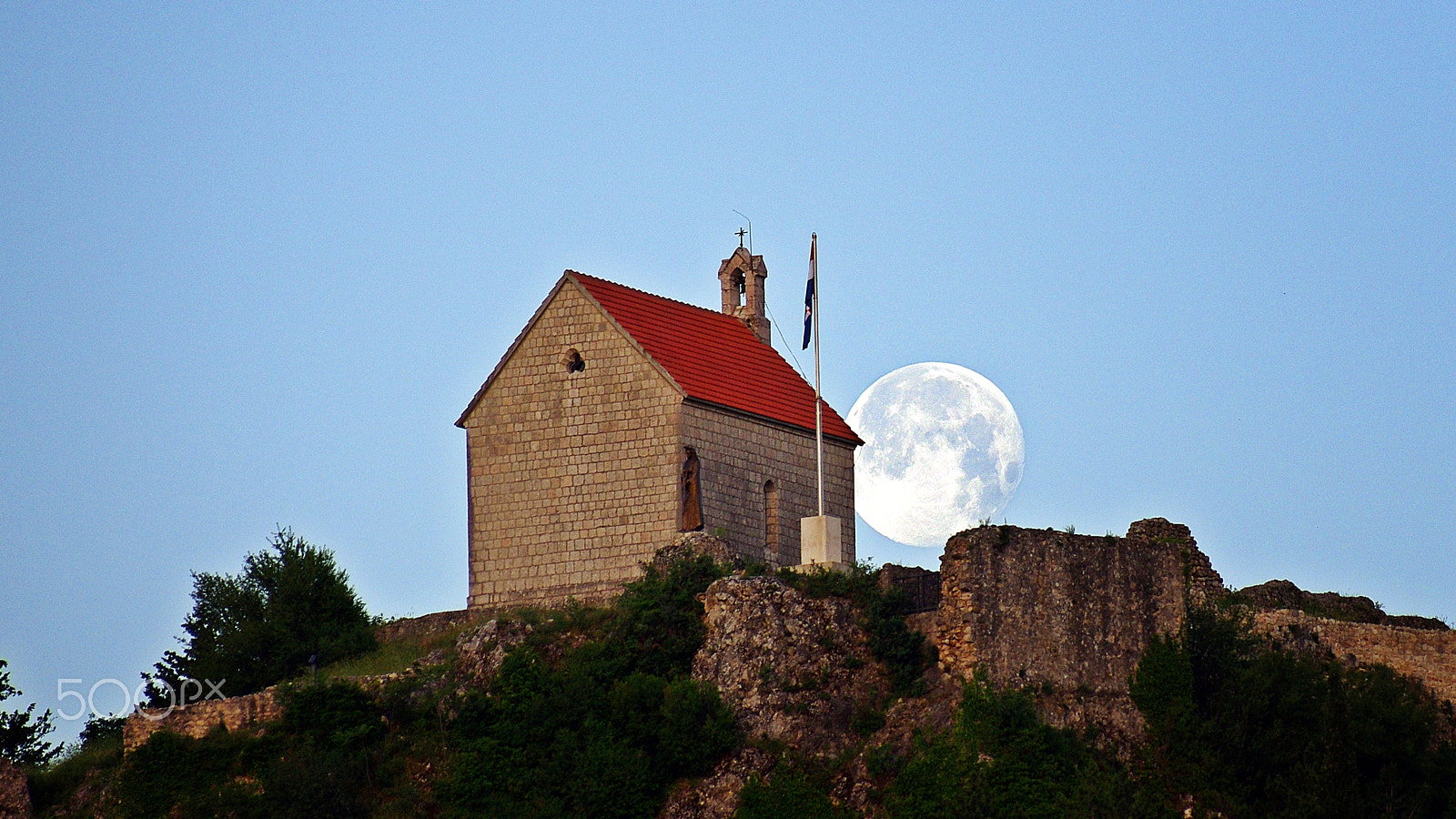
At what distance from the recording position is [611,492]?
5388 cm

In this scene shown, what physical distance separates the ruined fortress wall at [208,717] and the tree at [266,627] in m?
3.38

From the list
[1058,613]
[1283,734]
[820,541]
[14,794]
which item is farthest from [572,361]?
[1283,734]

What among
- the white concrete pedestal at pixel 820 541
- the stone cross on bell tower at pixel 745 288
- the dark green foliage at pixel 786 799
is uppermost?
the stone cross on bell tower at pixel 745 288

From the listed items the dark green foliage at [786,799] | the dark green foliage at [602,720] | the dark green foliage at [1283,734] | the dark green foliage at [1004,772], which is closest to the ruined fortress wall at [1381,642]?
the dark green foliage at [1283,734]

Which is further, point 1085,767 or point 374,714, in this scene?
point 374,714

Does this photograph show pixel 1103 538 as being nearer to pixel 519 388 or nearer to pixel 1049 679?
pixel 1049 679

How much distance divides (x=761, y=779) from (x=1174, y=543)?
9.32m

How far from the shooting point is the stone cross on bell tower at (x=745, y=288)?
199 ft

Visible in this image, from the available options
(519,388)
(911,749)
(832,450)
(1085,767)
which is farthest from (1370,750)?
(519,388)

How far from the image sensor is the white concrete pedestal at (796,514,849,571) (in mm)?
52875

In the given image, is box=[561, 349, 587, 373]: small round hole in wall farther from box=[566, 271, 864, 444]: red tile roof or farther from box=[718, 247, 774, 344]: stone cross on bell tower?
box=[718, 247, 774, 344]: stone cross on bell tower

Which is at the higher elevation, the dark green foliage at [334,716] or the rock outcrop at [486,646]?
the rock outcrop at [486,646]

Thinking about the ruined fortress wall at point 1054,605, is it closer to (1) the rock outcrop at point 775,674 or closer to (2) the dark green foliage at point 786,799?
(1) the rock outcrop at point 775,674

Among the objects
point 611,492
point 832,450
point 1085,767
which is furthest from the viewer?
point 832,450
